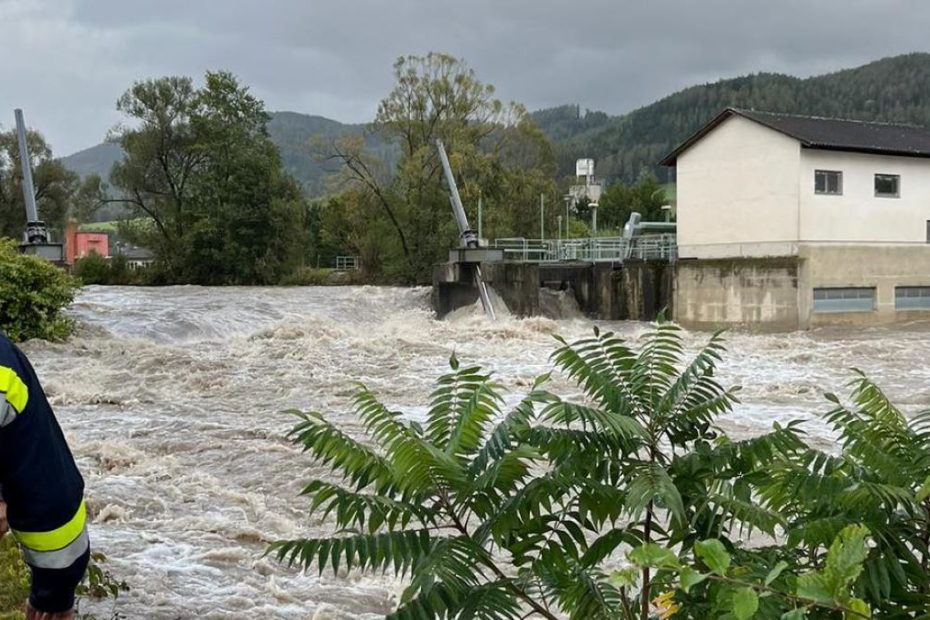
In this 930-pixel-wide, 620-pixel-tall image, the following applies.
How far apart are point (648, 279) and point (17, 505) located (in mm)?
32821

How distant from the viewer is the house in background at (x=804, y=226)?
29.0 meters

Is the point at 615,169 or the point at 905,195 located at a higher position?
the point at 615,169

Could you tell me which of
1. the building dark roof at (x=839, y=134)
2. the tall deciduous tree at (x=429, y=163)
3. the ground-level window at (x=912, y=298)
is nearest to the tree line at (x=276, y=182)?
the tall deciduous tree at (x=429, y=163)

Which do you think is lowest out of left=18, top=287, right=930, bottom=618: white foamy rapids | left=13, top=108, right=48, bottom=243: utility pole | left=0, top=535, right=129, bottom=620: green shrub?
left=18, top=287, right=930, bottom=618: white foamy rapids

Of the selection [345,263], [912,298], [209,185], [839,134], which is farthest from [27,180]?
[912,298]

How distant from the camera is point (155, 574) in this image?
6.46 m

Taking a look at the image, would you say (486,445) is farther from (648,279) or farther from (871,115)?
(871,115)

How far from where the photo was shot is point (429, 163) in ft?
166

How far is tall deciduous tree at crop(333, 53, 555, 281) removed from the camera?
164 feet

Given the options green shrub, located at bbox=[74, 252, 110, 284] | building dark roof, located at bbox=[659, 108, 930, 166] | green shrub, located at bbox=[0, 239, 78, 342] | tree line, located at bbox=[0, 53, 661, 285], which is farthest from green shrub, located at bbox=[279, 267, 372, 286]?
green shrub, located at bbox=[0, 239, 78, 342]

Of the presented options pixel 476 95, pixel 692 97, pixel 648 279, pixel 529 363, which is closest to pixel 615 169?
pixel 692 97

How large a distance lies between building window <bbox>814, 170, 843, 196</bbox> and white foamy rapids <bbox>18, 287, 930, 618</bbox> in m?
5.27

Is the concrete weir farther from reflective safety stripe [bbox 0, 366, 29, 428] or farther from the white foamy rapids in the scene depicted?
reflective safety stripe [bbox 0, 366, 29, 428]

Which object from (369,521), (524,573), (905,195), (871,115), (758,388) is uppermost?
(871,115)
